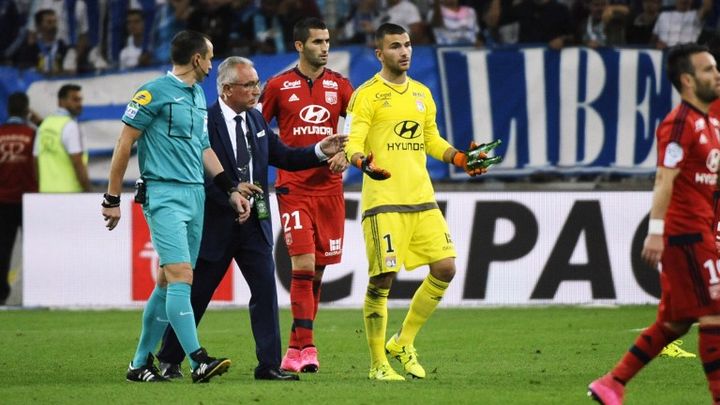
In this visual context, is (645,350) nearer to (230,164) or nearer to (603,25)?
(230,164)

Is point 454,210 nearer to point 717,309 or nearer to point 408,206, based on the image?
point 408,206

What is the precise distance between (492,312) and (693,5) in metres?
4.55

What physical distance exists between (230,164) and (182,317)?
1.27m

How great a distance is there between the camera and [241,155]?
9.88 meters

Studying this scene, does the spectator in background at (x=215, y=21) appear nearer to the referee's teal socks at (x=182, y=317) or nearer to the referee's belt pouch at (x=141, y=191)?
the referee's belt pouch at (x=141, y=191)

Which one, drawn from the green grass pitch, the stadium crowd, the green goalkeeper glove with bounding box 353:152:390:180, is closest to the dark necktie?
the green goalkeeper glove with bounding box 353:152:390:180

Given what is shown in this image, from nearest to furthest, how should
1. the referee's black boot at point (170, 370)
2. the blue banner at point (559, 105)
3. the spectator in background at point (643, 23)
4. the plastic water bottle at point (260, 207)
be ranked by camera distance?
the plastic water bottle at point (260, 207) < the referee's black boot at point (170, 370) < the blue banner at point (559, 105) < the spectator in background at point (643, 23)

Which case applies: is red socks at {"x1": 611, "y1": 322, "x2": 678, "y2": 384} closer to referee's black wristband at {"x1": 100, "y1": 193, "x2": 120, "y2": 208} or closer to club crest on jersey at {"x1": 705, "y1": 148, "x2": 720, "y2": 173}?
club crest on jersey at {"x1": 705, "y1": 148, "x2": 720, "y2": 173}

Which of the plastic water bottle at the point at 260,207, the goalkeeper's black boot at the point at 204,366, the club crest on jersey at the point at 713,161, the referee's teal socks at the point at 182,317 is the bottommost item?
the goalkeeper's black boot at the point at 204,366

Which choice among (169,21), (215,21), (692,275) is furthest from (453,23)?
(692,275)

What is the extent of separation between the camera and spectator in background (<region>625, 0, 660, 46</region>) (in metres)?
Answer: 17.1

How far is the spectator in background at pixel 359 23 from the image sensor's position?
57.9ft

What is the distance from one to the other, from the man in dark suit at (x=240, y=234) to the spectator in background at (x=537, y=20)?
7864mm

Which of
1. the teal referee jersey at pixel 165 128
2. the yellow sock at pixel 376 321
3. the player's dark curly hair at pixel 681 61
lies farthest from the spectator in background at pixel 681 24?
the player's dark curly hair at pixel 681 61
